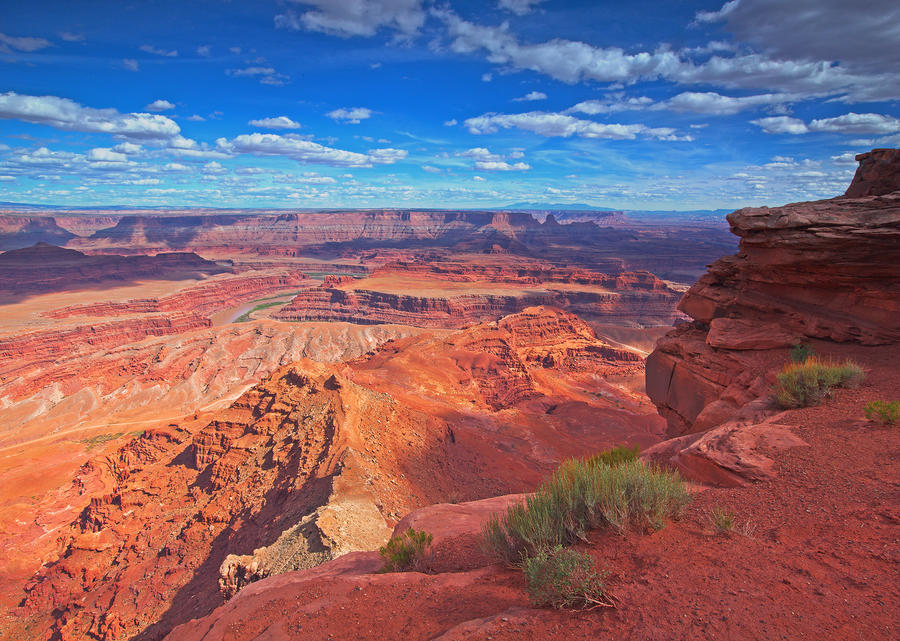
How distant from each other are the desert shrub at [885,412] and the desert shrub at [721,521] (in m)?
4.19

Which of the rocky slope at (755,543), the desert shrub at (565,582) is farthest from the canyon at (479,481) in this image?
the desert shrub at (565,582)

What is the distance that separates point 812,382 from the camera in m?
8.79

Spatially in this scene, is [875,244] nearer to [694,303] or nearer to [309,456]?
[694,303]

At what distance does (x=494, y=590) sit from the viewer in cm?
489

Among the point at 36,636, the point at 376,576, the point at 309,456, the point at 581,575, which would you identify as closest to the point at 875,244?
the point at 581,575

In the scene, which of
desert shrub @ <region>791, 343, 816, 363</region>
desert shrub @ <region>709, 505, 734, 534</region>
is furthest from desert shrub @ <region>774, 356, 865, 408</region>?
desert shrub @ <region>709, 505, 734, 534</region>

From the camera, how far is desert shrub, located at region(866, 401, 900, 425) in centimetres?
698

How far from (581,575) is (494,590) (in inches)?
50.2

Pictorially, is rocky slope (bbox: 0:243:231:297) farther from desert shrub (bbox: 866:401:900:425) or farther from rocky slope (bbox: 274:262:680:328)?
desert shrub (bbox: 866:401:900:425)

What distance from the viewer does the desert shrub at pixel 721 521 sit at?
4820 mm

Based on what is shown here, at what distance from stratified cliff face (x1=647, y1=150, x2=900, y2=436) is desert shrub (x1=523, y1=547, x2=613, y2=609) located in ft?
30.2

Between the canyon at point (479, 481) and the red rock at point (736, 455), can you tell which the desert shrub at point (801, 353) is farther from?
the red rock at point (736, 455)

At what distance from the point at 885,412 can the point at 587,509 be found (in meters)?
5.79

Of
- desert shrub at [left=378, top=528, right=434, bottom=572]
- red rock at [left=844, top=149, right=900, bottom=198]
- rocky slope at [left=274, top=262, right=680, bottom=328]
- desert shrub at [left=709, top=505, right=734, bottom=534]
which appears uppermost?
red rock at [left=844, top=149, right=900, bottom=198]
